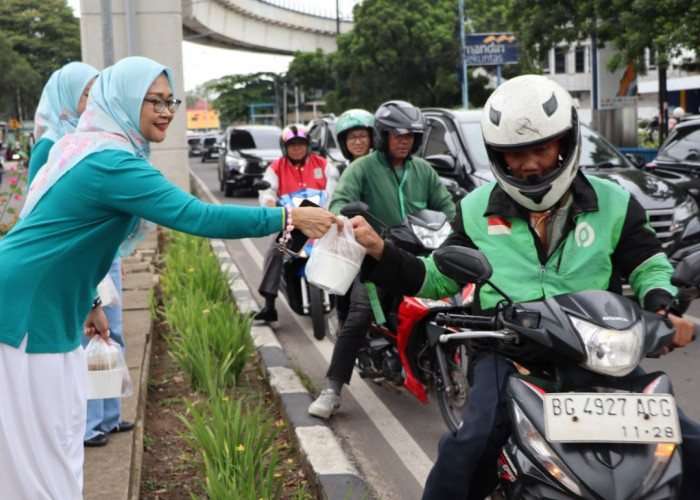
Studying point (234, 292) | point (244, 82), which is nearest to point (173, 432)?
point (234, 292)

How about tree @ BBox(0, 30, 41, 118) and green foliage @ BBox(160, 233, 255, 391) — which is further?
tree @ BBox(0, 30, 41, 118)

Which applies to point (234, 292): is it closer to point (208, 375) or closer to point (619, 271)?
point (208, 375)

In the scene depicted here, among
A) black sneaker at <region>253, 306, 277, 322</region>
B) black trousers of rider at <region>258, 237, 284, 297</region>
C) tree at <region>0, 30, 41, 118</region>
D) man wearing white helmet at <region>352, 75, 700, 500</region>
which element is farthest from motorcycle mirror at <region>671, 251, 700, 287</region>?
tree at <region>0, 30, 41, 118</region>

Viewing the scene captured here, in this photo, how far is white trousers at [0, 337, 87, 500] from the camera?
310 cm

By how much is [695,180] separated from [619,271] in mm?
8124

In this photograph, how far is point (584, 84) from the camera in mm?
76125

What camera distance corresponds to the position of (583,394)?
2551 mm

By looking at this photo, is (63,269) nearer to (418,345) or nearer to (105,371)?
(105,371)

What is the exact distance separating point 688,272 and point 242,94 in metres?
86.7

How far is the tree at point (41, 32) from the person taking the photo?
3009 inches

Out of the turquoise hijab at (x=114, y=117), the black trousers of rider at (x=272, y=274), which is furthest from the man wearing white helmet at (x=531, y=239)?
the black trousers of rider at (x=272, y=274)

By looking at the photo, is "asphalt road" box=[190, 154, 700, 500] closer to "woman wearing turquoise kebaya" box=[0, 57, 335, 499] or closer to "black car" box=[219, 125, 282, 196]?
"woman wearing turquoise kebaya" box=[0, 57, 335, 499]

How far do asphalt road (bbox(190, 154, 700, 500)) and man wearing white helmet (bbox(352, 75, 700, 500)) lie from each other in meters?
1.90

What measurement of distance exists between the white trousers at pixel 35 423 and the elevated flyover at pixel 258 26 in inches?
1075
